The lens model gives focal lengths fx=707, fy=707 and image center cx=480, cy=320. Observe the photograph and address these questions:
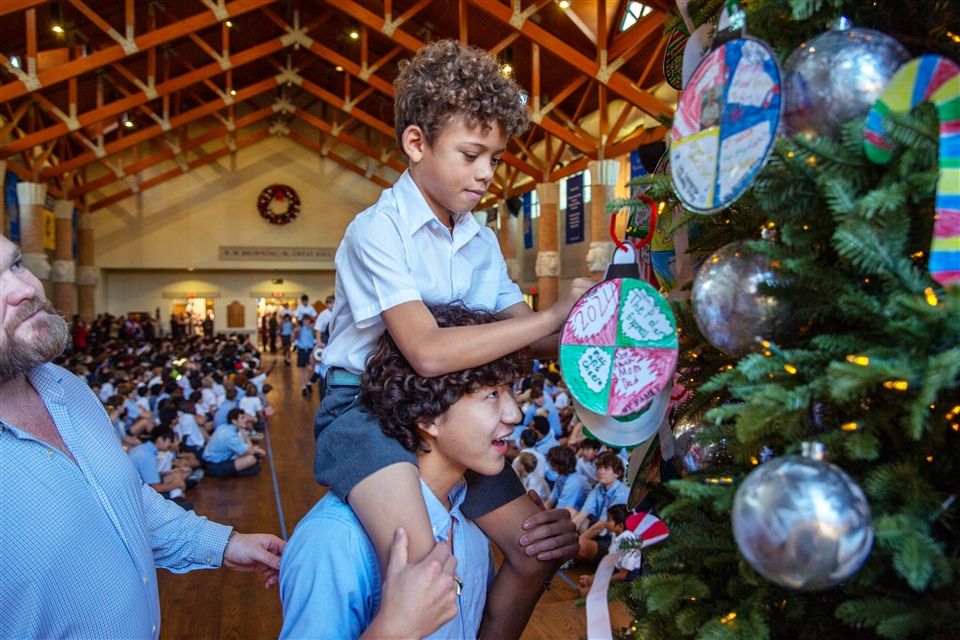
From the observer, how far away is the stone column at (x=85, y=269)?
20.7 metres

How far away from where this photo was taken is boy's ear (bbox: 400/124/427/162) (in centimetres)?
149

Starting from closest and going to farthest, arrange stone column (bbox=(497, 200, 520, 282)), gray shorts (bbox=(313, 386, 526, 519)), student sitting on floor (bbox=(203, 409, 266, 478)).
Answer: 1. gray shorts (bbox=(313, 386, 526, 519))
2. student sitting on floor (bbox=(203, 409, 266, 478))
3. stone column (bbox=(497, 200, 520, 282))

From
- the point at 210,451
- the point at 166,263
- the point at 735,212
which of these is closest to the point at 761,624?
the point at 735,212

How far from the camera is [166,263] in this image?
22250 millimetres

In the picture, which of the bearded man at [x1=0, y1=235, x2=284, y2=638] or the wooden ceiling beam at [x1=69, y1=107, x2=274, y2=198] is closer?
the bearded man at [x1=0, y1=235, x2=284, y2=638]

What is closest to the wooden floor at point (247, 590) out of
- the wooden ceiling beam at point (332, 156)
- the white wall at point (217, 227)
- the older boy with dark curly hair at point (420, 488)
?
the older boy with dark curly hair at point (420, 488)

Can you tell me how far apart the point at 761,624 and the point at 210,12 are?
12.7m

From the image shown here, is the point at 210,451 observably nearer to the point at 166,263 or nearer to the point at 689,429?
the point at 689,429

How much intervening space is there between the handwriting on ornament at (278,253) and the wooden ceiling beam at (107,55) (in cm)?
1166

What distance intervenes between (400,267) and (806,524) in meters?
0.87

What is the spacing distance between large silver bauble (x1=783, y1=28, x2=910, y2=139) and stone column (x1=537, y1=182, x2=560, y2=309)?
571 inches

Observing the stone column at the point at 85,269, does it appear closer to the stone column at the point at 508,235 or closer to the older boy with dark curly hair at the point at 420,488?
the stone column at the point at 508,235

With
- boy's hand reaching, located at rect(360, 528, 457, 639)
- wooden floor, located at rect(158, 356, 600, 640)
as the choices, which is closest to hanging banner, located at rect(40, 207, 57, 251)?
wooden floor, located at rect(158, 356, 600, 640)

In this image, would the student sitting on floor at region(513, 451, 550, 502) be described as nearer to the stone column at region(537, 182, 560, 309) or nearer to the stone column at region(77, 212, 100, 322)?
the stone column at region(537, 182, 560, 309)
